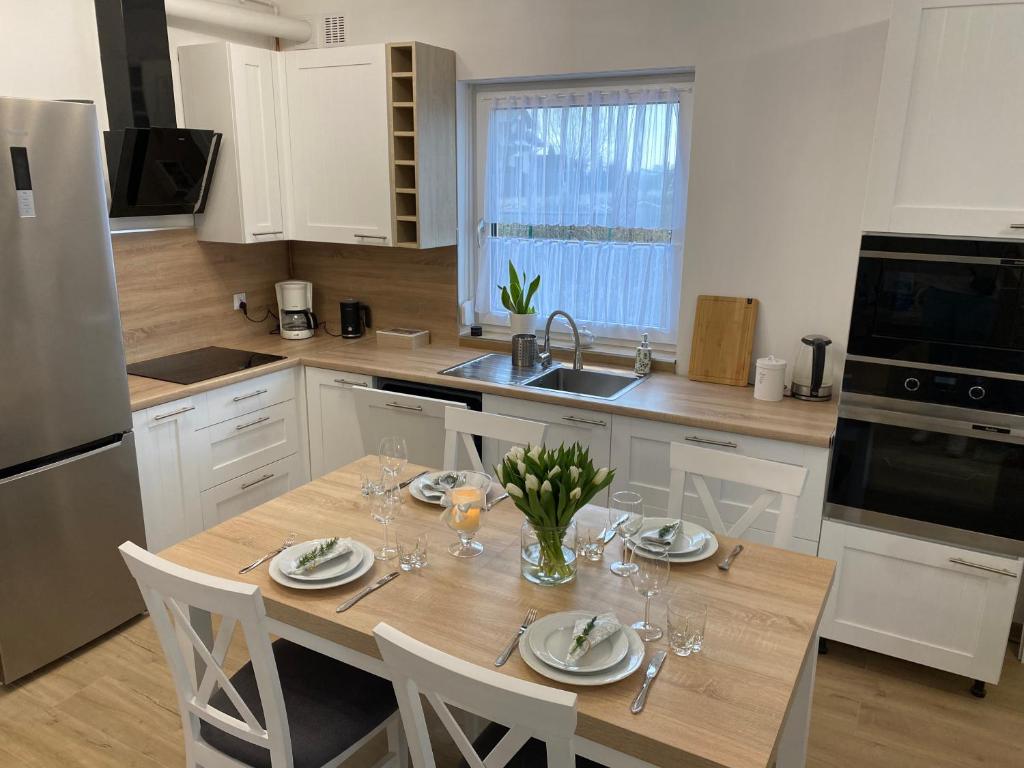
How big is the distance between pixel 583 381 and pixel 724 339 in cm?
65

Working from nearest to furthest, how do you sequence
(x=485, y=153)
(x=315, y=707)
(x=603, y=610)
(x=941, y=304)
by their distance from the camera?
(x=603, y=610) < (x=315, y=707) < (x=941, y=304) < (x=485, y=153)

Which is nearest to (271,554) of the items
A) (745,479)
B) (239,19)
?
(745,479)

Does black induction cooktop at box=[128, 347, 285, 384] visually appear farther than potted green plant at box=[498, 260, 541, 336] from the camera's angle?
No

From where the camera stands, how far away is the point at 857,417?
8.61ft

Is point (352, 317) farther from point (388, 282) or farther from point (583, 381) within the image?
point (583, 381)

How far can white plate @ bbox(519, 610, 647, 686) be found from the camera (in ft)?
4.71

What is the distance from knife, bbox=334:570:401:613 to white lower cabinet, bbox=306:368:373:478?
180cm

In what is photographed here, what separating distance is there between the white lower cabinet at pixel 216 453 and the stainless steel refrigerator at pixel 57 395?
0.65ft

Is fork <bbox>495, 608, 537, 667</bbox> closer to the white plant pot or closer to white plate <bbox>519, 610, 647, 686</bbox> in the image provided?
white plate <bbox>519, 610, 647, 686</bbox>

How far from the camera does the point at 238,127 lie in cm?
347

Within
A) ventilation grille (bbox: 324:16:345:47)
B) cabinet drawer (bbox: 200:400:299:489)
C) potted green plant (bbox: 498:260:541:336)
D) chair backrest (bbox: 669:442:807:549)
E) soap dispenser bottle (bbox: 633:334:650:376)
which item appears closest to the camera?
chair backrest (bbox: 669:442:807:549)

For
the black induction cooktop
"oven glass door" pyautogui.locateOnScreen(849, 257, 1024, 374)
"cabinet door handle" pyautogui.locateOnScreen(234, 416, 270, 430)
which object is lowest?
"cabinet door handle" pyautogui.locateOnScreen(234, 416, 270, 430)

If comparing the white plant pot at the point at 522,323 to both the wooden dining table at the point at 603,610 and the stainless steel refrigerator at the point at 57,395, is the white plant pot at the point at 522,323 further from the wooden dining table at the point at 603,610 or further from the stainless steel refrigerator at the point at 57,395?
the stainless steel refrigerator at the point at 57,395

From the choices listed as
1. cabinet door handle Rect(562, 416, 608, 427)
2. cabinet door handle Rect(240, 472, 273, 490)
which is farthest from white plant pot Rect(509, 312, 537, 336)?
cabinet door handle Rect(240, 472, 273, 490)
